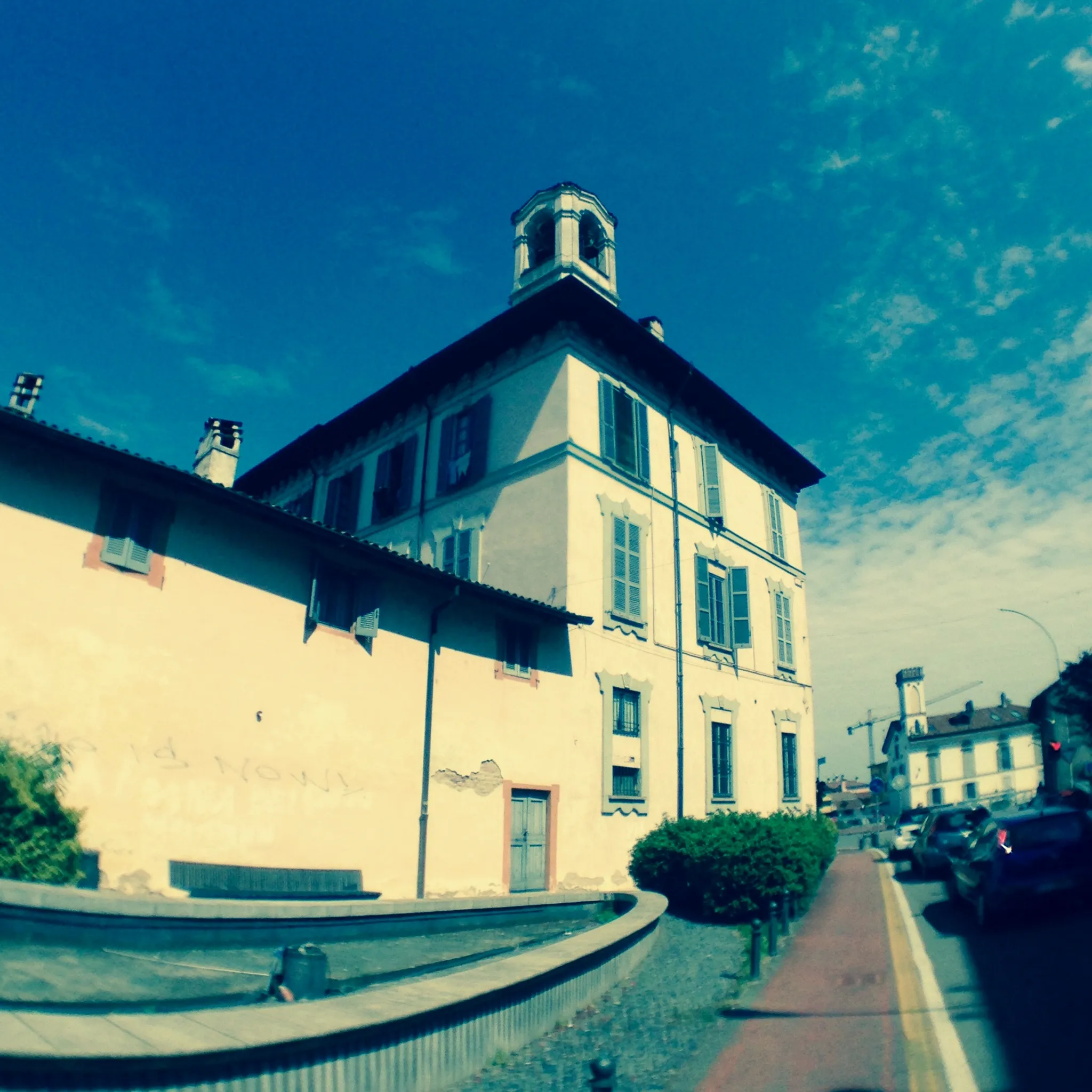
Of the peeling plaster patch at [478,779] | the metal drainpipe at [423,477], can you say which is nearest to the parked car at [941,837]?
the peeling plaster patch at [478,779]

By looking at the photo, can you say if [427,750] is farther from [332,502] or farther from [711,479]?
[332,502]

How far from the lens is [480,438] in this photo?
19.1 m

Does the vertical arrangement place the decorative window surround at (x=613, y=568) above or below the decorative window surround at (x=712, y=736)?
above

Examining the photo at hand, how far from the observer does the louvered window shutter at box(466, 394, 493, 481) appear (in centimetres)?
1883

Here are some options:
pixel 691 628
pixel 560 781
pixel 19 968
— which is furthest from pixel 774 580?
pixel 19 968

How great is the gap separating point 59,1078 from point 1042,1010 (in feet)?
24.3

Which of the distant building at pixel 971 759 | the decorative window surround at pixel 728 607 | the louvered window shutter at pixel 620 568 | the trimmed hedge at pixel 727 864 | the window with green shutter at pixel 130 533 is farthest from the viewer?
the distant building at pixel 971 759

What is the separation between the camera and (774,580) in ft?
76.8

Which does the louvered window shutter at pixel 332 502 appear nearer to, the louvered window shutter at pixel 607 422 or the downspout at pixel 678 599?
the louvered window shutter at pixel 607 422

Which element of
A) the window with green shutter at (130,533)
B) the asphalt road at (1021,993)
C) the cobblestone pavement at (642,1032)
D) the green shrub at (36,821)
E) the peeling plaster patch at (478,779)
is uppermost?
the window with green shutter at (130,533)

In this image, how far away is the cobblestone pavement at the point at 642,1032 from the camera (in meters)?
6.10

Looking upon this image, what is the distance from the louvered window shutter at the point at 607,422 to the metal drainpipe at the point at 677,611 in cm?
240

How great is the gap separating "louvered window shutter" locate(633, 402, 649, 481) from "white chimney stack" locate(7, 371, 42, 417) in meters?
11.8

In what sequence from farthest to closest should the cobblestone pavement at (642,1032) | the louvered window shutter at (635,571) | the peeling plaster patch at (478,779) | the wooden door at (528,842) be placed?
the louvered window shutter at (635,571), the wooden door at (528,842), the peeling plaster patch at (478,779), the cobblestone pavement at (642,1032)
